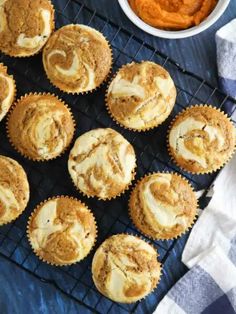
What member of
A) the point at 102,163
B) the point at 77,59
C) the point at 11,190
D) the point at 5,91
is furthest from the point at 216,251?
the point at 5,91

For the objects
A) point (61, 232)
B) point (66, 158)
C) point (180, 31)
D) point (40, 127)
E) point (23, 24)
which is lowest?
point (61, 232)

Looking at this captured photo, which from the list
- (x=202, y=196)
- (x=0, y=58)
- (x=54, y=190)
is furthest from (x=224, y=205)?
(x=0, y=58)

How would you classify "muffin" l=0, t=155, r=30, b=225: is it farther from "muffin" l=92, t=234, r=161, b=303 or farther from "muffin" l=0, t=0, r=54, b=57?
"muffin" l=0, t=0, r=54, b=57

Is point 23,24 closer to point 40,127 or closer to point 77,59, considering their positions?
point 77,59

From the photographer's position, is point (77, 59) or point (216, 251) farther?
point (216, 251)

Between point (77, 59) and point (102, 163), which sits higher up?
point (77, 59)
